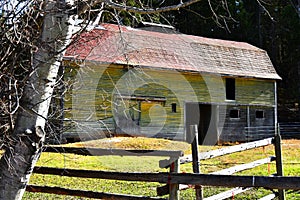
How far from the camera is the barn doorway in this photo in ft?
99.0

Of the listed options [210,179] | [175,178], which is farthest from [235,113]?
[210,179]

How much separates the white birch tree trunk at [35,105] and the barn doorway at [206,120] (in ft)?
81.9

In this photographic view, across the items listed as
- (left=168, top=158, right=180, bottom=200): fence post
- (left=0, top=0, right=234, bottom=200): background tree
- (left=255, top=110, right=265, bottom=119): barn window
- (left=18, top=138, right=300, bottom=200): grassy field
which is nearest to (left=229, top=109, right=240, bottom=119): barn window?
(left=255, top=110, right=265, bottom=119): barn window

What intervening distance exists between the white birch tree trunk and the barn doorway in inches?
983

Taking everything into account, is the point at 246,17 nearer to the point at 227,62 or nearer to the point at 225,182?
the point at 227,62

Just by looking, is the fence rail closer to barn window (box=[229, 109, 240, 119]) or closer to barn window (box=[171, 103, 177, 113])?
barn window (box=[171, 103, 177, 113])

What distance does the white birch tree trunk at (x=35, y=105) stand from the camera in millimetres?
4871

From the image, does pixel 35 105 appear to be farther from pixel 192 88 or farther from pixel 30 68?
pixel 192 88

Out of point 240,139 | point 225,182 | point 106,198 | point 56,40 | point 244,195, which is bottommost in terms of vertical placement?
point 240,139

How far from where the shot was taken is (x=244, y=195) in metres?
10.5

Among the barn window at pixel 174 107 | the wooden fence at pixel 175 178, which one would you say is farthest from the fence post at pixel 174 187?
the barn window at pixel 174 107

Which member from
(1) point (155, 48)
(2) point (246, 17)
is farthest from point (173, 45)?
(2) point (246, 17)

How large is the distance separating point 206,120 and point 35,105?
26438 mm

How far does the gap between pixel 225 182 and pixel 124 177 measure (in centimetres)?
151
